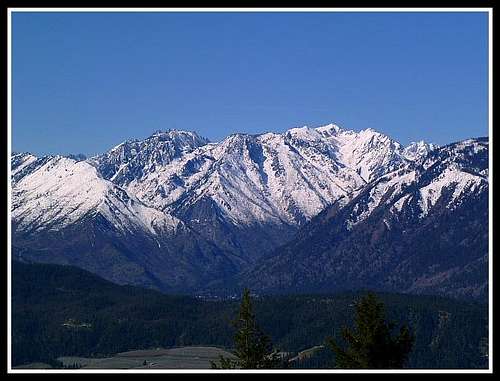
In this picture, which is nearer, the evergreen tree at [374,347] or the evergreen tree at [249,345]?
the evergreen tree at [374,347]

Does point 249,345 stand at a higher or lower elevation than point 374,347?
lower

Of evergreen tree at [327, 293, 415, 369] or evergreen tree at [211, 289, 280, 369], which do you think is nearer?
evergreen tree at [327, 293, 415, 369]

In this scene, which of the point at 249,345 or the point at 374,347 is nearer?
the point at 374,347
